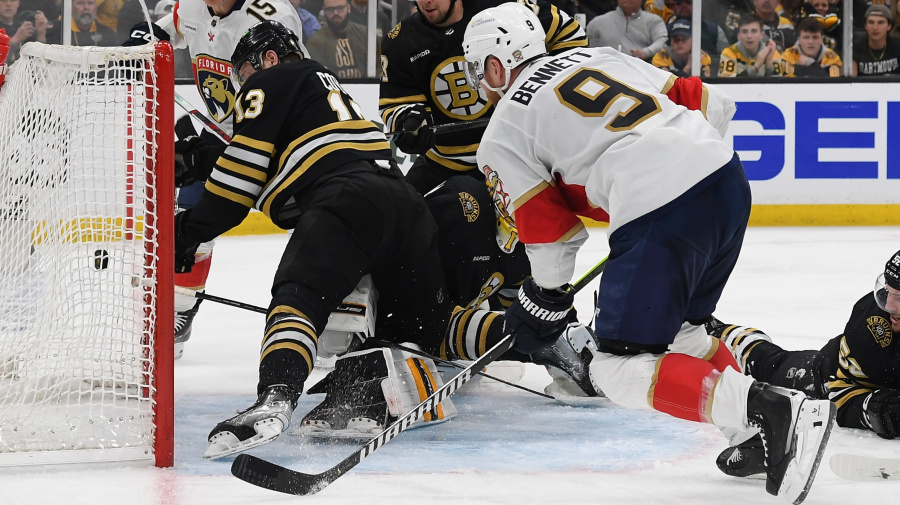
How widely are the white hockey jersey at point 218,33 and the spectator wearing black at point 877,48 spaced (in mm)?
4063

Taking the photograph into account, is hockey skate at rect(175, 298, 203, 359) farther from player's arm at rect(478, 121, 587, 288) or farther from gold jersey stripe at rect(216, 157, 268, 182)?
player's arm at rect(478, 121, 587, 288)

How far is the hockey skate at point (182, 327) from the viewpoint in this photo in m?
3.61

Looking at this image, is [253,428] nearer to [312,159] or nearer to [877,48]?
[312,159]

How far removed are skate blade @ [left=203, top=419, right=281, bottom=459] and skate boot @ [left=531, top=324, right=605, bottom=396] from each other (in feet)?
2.96

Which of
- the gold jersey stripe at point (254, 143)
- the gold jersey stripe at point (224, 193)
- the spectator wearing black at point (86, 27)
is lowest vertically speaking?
the gold jersey stripe at point (224, 193)

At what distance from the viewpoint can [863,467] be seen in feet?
7.30

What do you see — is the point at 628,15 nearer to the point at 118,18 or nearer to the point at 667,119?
the point at 118,18

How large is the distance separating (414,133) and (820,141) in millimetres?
3582

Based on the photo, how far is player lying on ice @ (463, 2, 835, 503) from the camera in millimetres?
2055

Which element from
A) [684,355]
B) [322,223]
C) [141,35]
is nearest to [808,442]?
[684,355]

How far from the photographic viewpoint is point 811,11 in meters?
6.93

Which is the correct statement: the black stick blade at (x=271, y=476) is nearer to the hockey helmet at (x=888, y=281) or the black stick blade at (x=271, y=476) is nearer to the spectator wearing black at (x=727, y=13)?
the hockey helmet at (x=888, y=281)

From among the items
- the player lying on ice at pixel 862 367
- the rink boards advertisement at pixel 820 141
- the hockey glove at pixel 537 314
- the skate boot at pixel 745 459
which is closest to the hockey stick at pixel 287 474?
the hockey glove at pixel 537 314

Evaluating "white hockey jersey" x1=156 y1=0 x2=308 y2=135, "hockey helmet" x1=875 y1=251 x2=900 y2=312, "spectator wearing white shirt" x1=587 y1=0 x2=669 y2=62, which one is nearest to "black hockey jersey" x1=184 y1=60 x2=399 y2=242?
"white hockey jersey" x1=156 y1=0 x2=308 y2=135
